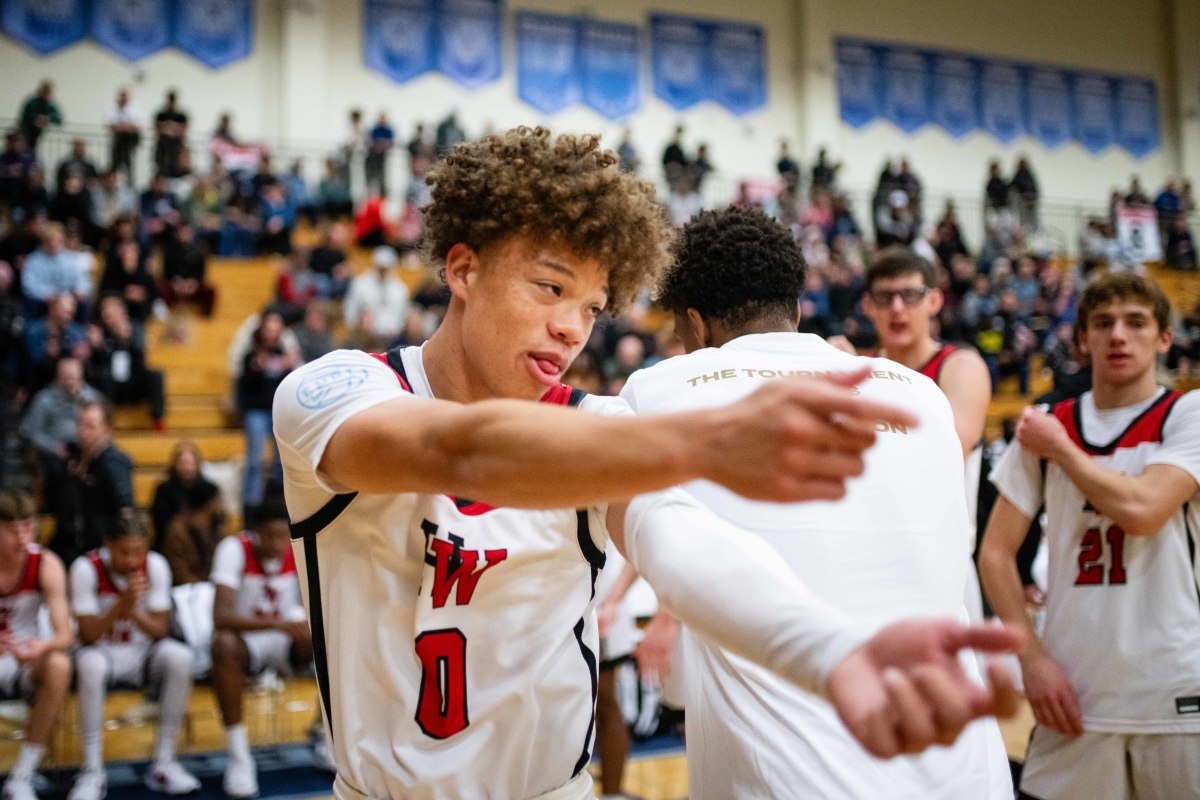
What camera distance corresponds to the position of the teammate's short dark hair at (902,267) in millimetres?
4180

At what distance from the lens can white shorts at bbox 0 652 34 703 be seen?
6.43 m

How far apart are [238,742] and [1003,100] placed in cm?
2437

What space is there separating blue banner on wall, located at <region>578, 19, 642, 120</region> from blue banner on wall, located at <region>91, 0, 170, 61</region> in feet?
26.6

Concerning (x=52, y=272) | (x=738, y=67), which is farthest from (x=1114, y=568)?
(x=738, y=67)

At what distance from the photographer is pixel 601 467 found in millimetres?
1379

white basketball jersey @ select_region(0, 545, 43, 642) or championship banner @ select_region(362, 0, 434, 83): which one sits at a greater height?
championship banner @ select_region(362, 0, 434, 83)

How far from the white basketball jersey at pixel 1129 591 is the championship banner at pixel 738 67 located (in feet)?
66.5

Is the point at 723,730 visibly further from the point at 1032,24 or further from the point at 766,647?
the point at 1032,24

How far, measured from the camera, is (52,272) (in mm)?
12453

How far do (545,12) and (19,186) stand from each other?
1113 centimetres

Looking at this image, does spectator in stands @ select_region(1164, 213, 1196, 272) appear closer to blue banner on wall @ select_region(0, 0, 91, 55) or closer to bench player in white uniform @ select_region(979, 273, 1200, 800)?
bench player in white uniform @ select_region(979, 273, 1200, 800)

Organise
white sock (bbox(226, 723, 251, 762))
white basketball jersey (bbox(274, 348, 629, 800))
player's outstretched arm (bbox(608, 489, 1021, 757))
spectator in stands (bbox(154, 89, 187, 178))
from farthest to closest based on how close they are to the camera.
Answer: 1. spectator in stands (bbox(154, 89, 187, 178))
2. white sock (bbox(226, 723, 251, 762))
3. white basketball jersey (bbox(274, 348, 629, 800))
4. player's outstretched arm (bbox(608, 489, 1021, 757))

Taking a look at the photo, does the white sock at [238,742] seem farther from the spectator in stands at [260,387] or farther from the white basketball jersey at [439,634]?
the white basketball jersey at [439,634]

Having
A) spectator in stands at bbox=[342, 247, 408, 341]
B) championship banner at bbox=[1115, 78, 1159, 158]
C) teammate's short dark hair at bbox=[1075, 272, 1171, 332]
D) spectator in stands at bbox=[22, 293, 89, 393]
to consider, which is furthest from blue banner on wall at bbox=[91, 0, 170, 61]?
championship banner at bbox=[1115, 78, 1159, 158]
